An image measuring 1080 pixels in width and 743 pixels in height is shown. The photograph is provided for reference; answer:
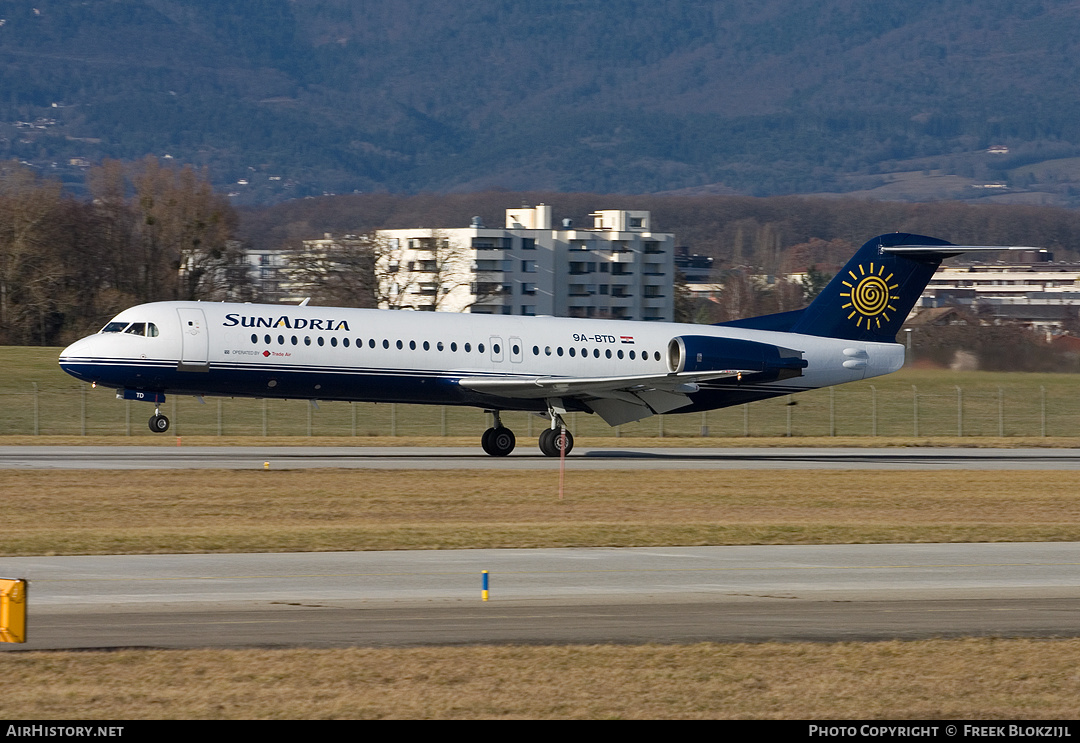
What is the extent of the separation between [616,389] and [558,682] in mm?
26008

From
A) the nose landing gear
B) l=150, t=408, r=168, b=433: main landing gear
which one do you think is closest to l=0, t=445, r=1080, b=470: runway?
the nose landing gear

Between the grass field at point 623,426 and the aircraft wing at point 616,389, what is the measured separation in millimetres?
10702

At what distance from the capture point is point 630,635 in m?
14.5

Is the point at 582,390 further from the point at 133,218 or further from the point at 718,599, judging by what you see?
the point at 133,218

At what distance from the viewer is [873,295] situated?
41.7 meters

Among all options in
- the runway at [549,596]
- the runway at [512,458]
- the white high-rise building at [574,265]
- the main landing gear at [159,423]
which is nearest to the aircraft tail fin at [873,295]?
the runway at [512,458]

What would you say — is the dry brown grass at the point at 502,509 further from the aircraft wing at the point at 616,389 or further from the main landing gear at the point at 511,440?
the main landing gear at the point at 511,440

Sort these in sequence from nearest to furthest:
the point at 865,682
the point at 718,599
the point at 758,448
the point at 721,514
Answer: the point at 865,682 → the point at 718,599 → the point at 721,514 → the point at 758,448

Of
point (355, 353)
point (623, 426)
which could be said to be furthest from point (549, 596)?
point (623, 426)

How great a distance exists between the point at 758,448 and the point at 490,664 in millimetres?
34252

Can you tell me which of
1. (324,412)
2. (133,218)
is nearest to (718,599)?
(324,412)

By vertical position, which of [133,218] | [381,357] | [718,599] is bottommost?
[718,599]

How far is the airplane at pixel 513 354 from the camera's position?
3556 centimetres

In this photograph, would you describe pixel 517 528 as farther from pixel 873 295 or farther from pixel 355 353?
pixel 873 295
